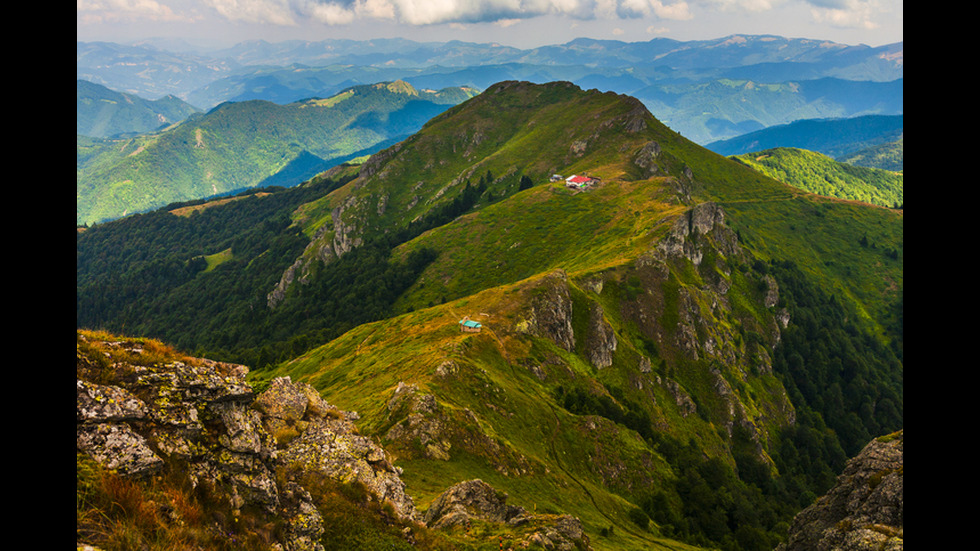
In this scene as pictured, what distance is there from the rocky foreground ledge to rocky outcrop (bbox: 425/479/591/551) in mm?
7852

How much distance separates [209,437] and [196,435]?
615 millimetres

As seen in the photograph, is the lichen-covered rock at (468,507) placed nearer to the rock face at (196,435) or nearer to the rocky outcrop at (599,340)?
the rock face at (196,435)

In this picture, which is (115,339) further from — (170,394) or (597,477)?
(597,477)

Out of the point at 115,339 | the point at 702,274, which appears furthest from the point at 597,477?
the point at 702,274

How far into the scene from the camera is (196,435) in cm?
1800

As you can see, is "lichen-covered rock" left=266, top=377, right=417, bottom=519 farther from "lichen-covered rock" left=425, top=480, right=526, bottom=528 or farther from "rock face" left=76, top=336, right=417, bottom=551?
"lichen-covered rock" left=425, top=480, right=526, bottom=528

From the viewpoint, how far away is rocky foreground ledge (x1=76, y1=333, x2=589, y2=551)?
15.4 meters

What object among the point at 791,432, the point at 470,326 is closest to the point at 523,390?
the point at 470,326

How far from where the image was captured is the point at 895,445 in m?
50.1

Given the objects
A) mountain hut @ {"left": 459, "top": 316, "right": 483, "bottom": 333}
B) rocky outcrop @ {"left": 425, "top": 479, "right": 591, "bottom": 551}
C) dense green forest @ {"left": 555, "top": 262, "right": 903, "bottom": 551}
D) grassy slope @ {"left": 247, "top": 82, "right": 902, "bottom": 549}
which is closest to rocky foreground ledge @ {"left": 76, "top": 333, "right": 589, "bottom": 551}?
rocky outcrop @ {"left": 425, "top": 479, "right": 591, "bottom": 551}

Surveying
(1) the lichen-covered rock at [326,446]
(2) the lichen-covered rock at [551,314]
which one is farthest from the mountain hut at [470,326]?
(1) the lichen-covered rock at [326,446]

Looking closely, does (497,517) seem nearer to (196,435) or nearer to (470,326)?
(196,435)

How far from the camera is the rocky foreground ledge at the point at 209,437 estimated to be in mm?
15367
